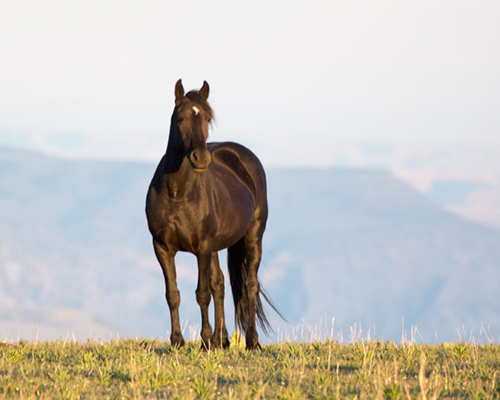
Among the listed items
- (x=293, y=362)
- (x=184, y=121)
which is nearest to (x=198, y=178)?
(x=184, y=121)

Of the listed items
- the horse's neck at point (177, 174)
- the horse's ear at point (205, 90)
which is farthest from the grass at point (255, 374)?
the horse's ear at point (205, 90)

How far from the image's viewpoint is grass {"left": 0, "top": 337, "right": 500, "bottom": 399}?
564cm

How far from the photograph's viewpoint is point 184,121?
7.74 m

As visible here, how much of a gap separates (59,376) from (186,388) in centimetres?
134

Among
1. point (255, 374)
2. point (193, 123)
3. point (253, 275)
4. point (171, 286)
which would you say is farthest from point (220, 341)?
point (193, 123)

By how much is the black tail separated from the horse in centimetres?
2

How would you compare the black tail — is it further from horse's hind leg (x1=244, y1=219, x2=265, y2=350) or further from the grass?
the grass

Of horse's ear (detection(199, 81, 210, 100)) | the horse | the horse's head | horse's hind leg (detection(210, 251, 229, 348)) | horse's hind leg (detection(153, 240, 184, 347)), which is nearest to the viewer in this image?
the horse's head

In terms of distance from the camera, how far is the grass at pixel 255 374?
564 centimetres

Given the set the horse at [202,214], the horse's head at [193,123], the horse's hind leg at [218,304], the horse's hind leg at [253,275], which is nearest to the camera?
the horse's head at [193,123]

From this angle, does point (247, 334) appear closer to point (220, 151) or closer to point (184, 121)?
point (220, 151)

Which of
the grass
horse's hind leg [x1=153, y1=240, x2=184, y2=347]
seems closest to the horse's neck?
horse's hind leg [x1=153, y1=240, x2=184, y2=347]

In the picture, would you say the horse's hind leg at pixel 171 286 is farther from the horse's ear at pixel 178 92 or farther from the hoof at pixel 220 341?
the horse's ear at pixel 178 92

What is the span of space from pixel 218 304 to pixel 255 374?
8.71 feet
